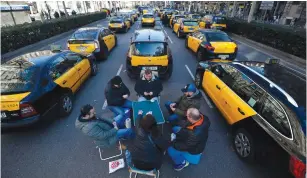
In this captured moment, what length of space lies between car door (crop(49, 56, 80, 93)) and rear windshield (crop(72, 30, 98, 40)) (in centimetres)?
322

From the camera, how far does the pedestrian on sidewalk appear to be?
7.86 ft

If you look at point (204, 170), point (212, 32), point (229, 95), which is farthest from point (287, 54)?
point (204, 170)

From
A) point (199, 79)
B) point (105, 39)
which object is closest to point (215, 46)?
point (199, 79)

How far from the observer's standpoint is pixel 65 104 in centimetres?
442

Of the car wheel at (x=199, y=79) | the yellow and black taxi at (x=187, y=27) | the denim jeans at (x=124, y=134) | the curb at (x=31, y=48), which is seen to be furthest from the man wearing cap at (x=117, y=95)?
the yellow and black taxi at (x=187, y=27)

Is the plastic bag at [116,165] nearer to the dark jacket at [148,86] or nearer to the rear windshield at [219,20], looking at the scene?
the dark jacket at [148,86]

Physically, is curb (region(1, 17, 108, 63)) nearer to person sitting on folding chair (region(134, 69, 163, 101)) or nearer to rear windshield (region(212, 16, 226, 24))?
person sitting on folding chair (region(134, 69, 163, 101))

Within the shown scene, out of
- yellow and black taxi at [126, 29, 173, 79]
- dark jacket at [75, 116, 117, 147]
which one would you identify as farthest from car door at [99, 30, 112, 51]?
dark jacket at [75, 116, 117, 147]

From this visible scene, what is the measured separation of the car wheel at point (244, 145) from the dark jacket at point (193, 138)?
1.07 meters

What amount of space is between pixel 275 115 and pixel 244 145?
86 cm

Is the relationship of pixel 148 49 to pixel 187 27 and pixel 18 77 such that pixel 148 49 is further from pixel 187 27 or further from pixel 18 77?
pixel 187 27

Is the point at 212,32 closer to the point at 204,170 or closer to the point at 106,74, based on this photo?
the point at 106,74

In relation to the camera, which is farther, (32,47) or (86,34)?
(32,47)

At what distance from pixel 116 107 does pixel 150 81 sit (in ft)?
3.39
